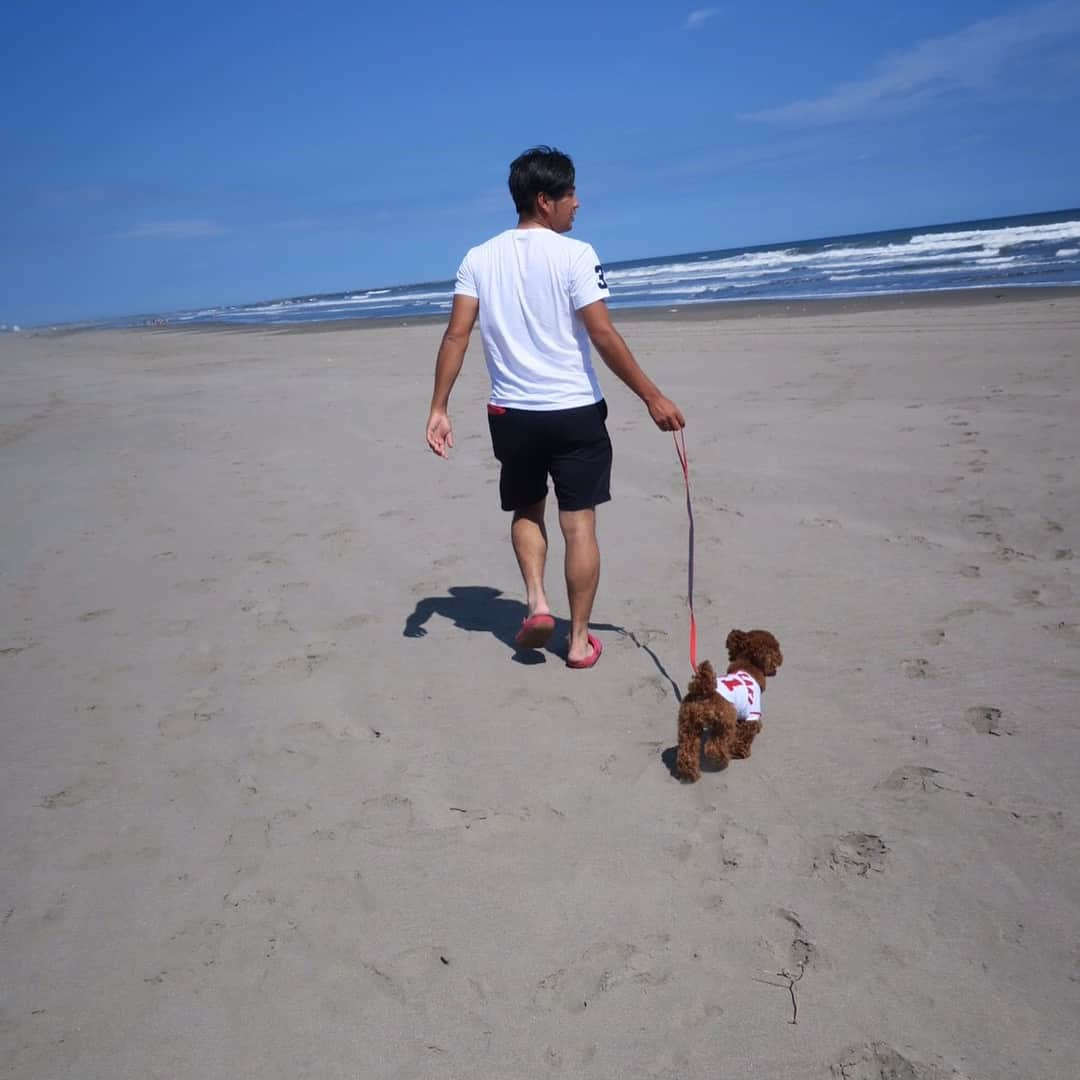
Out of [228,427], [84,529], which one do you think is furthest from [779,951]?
[228,427]

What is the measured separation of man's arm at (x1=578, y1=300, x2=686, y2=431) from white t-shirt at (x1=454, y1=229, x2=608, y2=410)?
0.16 ft

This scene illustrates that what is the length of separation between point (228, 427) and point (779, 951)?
25.0 feet

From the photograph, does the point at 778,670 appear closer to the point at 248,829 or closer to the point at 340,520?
the point at 248,829

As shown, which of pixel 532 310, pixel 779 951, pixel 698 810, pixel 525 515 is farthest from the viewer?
pixel 525 515

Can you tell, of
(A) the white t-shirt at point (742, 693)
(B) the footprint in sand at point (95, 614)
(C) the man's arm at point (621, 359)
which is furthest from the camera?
(B) the footprint in sand at point (95, 614)

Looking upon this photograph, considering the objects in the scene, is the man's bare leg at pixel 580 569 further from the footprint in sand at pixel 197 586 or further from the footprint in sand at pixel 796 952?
the footprint in sand at pixel 197 586

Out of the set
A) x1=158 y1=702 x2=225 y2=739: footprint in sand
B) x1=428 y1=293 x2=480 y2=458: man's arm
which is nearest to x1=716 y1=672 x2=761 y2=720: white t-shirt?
x1=428 y1=293 x2=480 y2=458: man's arm

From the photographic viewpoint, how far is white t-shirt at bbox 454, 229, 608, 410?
2984 mm

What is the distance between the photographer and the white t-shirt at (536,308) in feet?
9.79

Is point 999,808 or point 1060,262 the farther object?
point 1060,262

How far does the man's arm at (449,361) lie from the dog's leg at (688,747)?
1.28 metres

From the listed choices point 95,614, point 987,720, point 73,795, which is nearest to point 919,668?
point 987,720

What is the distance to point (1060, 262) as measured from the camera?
19.8 metres

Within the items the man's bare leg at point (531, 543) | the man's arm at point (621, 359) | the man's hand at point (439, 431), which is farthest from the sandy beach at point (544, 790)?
the man's arm at point (621, 359)
